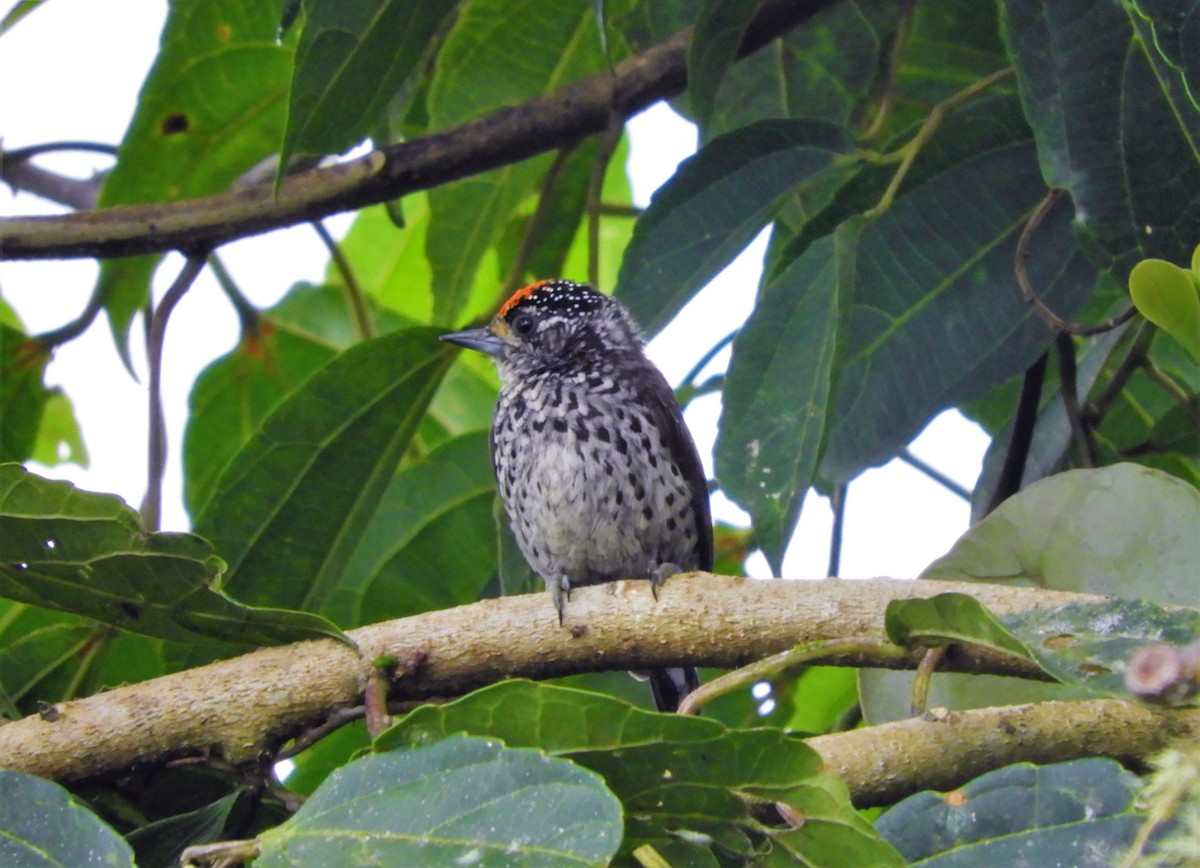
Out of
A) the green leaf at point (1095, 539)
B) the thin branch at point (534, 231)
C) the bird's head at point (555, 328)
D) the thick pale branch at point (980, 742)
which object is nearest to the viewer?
the thick pale branch at point (980, 742)

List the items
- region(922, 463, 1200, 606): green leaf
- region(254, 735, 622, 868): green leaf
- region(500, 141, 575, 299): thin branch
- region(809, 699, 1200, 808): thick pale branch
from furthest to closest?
1. region(500, 141, 575, 299): thin branch
2. region(922, 463, 1200, 606): green leaf
3. region(809, 699, 1200, 808): thick pale branch
4. region(254, 735, 622, 868): green leaf

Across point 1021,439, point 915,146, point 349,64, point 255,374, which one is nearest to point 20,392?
point 255,374

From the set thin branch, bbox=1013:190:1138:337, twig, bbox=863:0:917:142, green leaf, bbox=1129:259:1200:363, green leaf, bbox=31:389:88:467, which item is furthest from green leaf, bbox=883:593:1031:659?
green leaf, bbox=31:389:88:467

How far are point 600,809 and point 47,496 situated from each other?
105 cm

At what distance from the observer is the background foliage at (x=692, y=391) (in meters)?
1.86

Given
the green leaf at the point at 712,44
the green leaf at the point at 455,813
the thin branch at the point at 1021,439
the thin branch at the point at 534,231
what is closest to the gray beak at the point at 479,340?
the thin branch at the point at 534,231

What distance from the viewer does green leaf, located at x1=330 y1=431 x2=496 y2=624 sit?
393 cm

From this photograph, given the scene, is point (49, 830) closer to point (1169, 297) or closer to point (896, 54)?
point (1169, 297)

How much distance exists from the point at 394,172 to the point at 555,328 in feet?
4.19

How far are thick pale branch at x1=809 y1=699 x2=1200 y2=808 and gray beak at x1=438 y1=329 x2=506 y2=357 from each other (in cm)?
196

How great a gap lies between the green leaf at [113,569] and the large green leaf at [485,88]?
6.40ft

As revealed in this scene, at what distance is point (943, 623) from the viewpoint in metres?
2.05

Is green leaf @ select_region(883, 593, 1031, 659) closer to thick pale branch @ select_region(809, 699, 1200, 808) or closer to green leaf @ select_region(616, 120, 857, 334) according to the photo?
thick pale branch @ select_region(809, 699, 1200, 808)

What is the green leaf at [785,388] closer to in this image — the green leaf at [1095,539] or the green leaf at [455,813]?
the green leaf at [1095,539]
